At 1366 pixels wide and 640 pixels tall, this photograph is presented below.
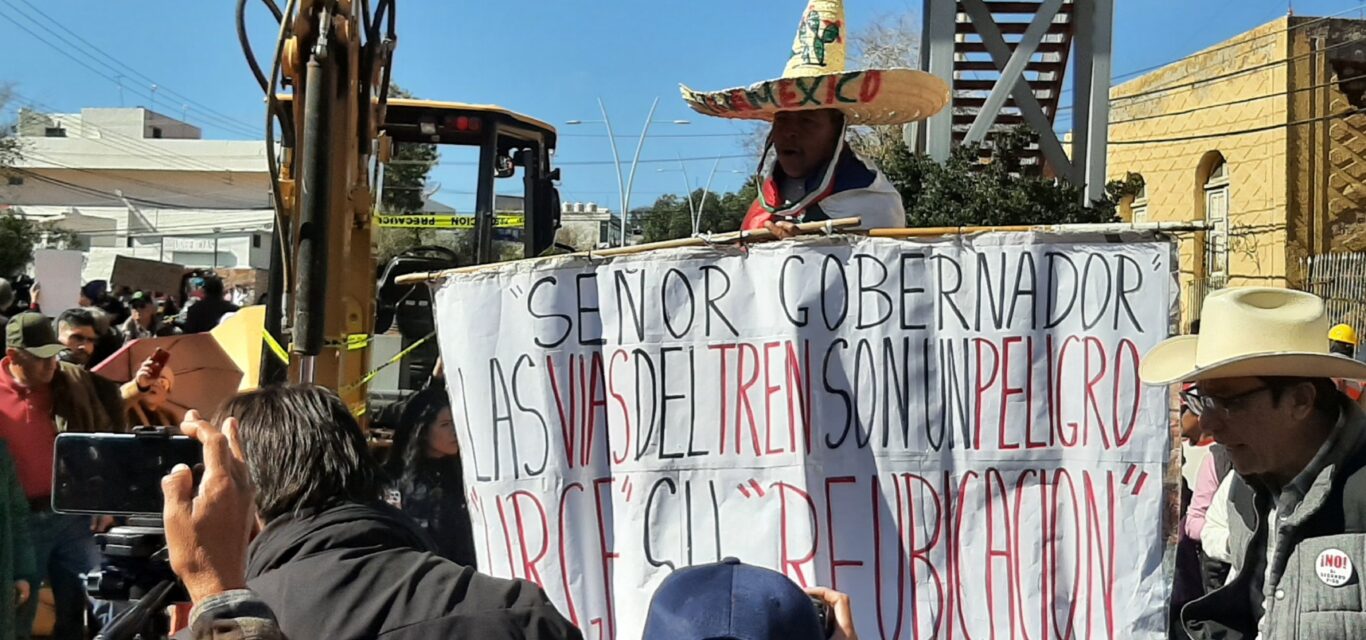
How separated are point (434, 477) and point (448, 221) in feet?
13.2

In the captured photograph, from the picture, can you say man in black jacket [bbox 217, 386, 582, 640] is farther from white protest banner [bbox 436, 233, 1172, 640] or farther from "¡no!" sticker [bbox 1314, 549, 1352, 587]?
"¡no!" sticker [bbox 1314, 549, 1352, 587]

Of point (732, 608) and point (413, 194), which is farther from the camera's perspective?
point (413, 194)

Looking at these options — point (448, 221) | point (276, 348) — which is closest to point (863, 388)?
point (276, 348)

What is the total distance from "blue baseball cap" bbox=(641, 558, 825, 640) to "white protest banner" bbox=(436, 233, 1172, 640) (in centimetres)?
171

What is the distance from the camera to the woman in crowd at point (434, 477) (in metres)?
5.16

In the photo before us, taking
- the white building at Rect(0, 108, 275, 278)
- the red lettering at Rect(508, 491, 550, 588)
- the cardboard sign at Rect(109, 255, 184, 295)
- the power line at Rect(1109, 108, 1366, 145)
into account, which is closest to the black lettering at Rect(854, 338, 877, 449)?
the red lettering at Rect(508, 491, 550, 588)

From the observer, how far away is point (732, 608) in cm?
179

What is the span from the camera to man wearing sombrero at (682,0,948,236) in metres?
4.31

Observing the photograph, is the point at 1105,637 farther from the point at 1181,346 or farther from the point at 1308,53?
the point at 1308,53

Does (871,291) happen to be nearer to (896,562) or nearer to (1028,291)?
(1028,291)

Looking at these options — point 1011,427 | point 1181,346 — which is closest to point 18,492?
point 1011,427

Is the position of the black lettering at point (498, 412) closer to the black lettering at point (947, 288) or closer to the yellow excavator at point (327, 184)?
the yellow excavator at point (327, 184)

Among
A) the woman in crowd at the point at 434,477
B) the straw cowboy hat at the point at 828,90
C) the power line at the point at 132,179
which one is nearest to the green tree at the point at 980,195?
the straw cowboy hat at the point at 828,90

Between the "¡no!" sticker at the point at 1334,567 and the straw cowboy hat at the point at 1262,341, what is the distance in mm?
442
